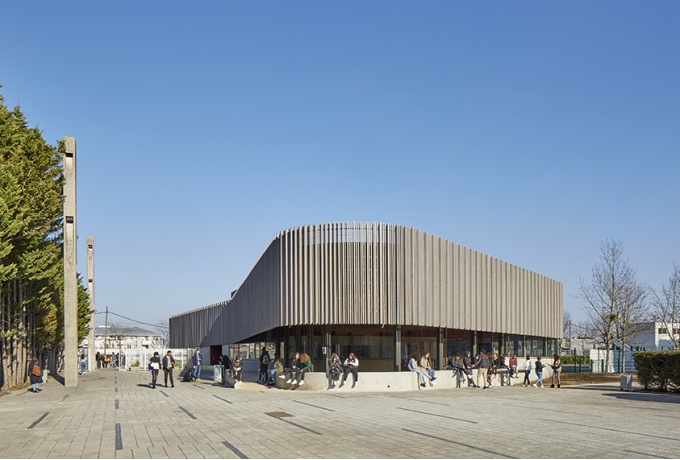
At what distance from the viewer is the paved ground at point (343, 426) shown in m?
13.6

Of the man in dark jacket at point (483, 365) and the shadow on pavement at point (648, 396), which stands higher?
the man in dark jacket at point (483, 365)

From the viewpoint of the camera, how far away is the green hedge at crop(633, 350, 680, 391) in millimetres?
29547

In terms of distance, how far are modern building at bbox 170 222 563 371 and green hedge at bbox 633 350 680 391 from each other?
8.51 metres

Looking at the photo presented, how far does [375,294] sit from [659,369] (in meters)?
12.1

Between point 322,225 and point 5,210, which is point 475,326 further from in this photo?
point 5,210

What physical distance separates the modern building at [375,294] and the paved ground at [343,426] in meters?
4.61

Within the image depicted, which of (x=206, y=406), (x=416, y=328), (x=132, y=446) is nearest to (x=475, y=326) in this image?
(x=416, y=328)

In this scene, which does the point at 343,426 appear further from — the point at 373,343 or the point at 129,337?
the point at 129,337

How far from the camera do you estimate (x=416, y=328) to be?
121 feet

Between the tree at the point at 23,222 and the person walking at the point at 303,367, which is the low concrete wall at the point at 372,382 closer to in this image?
the person walking at the point at 303,367

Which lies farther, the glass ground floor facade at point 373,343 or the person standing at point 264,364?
the person standing at point 264,364

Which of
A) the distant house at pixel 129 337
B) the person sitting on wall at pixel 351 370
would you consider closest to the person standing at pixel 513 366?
the person sitting on wall at pixel 351 370

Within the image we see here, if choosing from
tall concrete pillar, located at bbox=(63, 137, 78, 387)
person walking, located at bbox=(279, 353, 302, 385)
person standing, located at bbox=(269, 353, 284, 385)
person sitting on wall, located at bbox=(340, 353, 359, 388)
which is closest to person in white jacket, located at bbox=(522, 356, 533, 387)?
person sitting on wall, located at bbox=(340, 353, 359, 388)

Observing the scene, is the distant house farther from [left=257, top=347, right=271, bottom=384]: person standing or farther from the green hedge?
the green hedge
